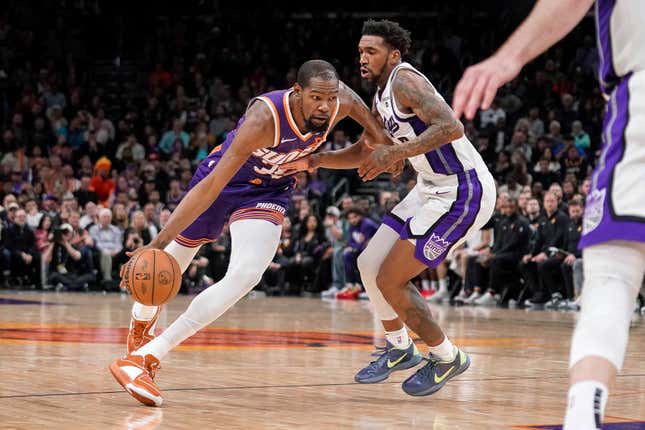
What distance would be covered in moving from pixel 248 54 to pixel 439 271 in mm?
8670

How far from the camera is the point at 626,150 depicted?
2.63 m

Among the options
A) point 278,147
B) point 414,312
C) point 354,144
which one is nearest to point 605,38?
point 278,147

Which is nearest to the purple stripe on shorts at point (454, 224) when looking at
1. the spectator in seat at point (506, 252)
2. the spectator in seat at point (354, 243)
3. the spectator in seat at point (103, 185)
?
Answer: the spectator in seat at point (506, 252)

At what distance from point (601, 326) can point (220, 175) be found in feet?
8.66

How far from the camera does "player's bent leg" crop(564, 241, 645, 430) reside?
8.29 feet

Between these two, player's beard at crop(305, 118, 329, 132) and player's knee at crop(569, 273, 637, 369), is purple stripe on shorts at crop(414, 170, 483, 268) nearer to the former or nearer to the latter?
player's beard at crop(305, 118, 329, 132)

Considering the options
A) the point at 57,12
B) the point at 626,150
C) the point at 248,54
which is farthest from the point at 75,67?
the point at 626,150

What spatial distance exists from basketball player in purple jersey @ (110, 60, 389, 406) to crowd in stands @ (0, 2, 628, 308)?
8430mm

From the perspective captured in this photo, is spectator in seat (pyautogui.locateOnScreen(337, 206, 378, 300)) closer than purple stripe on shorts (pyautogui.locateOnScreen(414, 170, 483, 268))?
No

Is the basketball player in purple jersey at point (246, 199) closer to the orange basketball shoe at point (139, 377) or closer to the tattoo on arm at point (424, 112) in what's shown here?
the orange basketball shoe at point (139, 377)

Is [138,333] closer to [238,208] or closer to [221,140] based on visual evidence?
[238,208]

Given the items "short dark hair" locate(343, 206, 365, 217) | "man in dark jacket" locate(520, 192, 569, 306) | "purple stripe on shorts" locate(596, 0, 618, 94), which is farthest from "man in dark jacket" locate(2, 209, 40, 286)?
"purple stripe on shorts" locate(596, 0, 618, 94)

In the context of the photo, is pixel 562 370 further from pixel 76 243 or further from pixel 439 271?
pixel 76 243

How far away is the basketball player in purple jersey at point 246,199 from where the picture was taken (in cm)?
492
